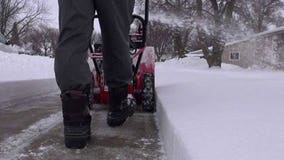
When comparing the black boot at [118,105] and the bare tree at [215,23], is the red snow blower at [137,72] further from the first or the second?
the bare tree at [215,23]

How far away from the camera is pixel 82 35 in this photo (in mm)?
2191

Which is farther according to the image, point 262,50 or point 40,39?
point 40,39

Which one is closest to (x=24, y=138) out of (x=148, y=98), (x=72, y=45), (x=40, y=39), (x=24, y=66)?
(x=72, y=45)

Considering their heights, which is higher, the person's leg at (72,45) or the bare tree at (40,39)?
the bare tree at (40,39)

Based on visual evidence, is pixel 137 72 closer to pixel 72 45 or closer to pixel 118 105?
pixel 118 105

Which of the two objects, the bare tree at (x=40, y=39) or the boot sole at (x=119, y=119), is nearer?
the boot sole at (x=119, y=119)

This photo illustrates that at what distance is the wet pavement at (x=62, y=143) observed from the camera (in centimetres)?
208

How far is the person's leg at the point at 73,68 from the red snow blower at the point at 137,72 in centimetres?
120

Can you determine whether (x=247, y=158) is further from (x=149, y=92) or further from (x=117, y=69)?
(x=149, y=92)

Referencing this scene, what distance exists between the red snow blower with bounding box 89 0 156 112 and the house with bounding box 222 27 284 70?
25.4m

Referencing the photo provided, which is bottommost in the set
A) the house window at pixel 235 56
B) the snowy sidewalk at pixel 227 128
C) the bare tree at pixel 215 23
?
the house window at pixel 235 56

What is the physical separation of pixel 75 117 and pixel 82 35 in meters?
0.43

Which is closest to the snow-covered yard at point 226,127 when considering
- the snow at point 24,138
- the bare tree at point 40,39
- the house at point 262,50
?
the snow at point 24,138

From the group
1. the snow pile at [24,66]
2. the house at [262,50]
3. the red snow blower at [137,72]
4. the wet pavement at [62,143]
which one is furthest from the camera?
the house at [262,50]
